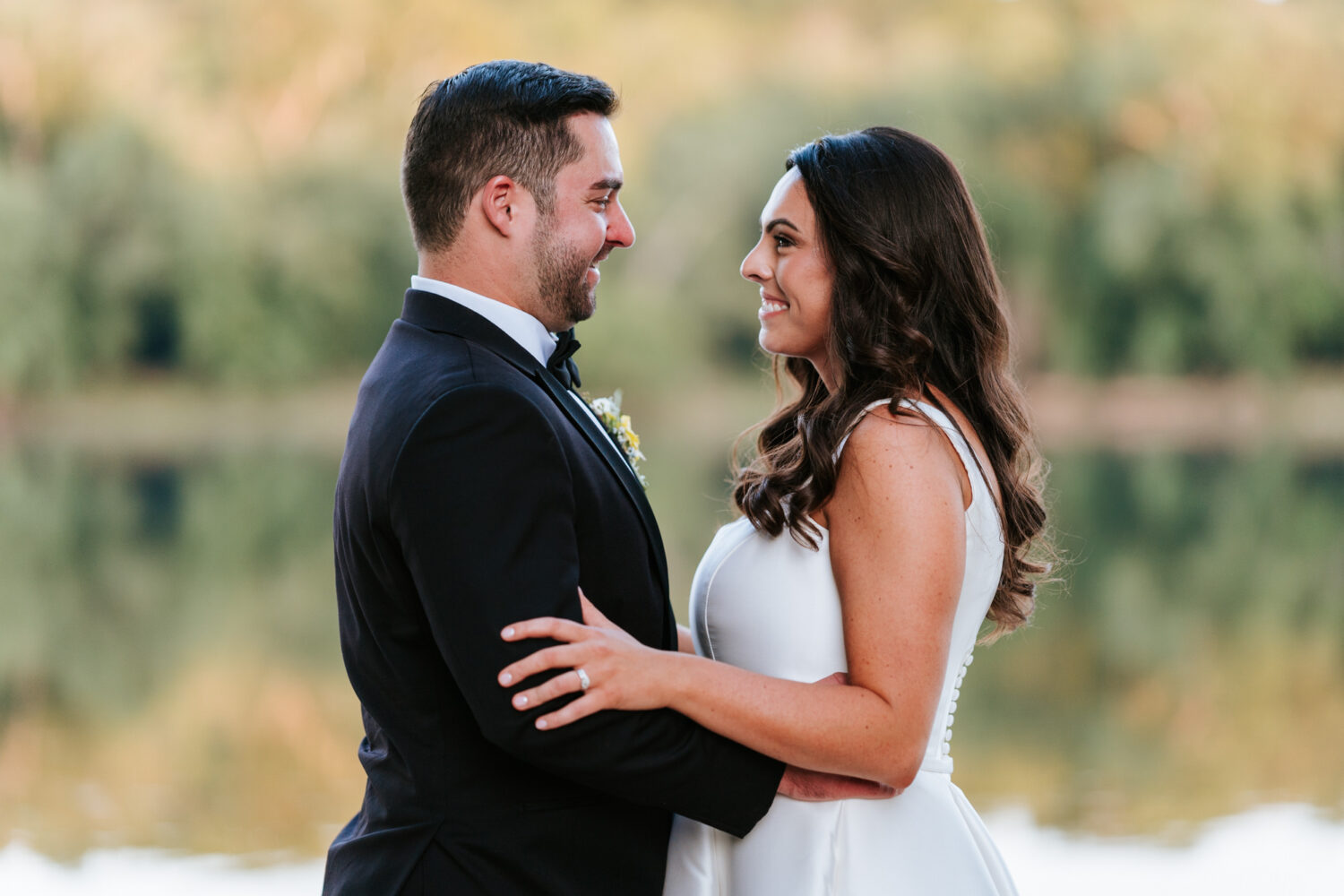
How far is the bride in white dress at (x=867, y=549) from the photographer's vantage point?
2.38 m

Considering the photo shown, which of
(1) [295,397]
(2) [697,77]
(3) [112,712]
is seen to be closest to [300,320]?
(1) [295,397]

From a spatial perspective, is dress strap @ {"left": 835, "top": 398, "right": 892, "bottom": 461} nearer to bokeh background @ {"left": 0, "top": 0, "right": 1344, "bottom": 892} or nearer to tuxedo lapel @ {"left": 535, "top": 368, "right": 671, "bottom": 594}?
tuxedo lapel @ {"left": 535, "top": 368, "right": 671, "bottom": 594}

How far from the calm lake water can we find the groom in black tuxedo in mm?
3717

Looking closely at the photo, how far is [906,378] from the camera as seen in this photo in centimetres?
262

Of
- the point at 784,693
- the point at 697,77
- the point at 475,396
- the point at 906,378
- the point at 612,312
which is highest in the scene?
the point at 697,77

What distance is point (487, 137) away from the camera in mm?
2357

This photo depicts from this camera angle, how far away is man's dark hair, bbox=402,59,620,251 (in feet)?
7.73

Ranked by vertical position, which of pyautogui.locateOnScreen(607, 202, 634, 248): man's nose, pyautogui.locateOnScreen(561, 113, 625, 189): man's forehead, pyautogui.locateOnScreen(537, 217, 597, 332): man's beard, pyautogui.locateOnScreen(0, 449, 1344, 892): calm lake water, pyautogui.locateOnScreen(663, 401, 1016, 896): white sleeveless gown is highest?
pyautogui.locateOnScreen(0, 449, 1344, 892): calm lake water

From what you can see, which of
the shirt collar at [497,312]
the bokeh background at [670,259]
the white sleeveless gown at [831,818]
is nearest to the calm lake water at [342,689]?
the bokeh background at [670,259]

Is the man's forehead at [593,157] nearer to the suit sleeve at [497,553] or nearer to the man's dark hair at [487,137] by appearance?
the man's dark hair at [487,137]

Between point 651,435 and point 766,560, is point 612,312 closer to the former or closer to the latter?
point 651,435

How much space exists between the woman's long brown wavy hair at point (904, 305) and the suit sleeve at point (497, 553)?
1.91 feet

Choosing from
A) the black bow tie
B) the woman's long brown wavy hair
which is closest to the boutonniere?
the black bow tie

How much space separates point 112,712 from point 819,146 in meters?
7.05
